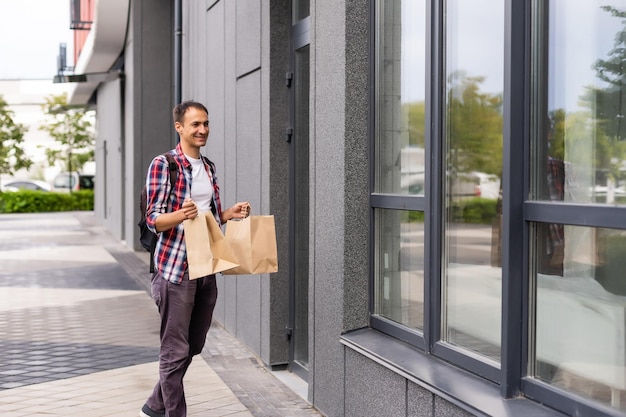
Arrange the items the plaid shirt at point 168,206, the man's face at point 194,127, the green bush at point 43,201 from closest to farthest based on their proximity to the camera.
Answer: the plaid shirt at point 168,206 → the man's face at point 194,127 → the green bush at point 43,201

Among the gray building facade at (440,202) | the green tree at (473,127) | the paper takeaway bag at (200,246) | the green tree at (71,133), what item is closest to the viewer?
the gray building facade at (440,202)

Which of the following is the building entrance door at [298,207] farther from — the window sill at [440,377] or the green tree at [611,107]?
the green tree at [611,107]

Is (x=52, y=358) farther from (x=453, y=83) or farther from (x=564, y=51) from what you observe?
(x=564, y=51)

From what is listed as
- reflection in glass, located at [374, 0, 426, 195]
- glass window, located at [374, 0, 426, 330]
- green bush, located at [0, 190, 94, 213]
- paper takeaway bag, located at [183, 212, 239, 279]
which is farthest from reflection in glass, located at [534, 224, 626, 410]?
green bush, located at [0, 190, 94, 213]

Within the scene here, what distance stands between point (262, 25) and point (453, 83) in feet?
12.2

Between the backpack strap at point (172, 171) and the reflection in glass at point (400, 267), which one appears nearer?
the reflection in glass at point (400, 267)

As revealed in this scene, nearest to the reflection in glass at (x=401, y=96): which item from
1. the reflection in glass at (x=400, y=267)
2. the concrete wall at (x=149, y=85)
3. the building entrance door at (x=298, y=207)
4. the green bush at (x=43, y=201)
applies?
the reflection in glass at (x=400, y=267)

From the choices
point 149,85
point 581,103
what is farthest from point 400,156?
point 149,85

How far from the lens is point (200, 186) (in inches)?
214

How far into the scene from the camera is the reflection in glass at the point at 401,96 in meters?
5.10

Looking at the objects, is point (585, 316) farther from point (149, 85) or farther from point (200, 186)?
point (149, 85)

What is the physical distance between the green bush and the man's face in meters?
41.8

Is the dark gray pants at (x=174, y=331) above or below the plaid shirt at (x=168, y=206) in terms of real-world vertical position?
below

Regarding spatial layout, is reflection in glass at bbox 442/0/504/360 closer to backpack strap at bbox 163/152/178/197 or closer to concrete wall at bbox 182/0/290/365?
backpack strap at bbox 163/152/178/197
